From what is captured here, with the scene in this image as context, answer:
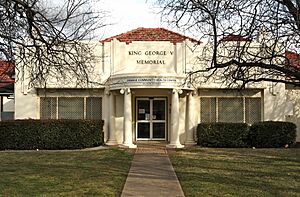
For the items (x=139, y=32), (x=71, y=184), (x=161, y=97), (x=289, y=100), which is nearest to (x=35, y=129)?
(x=161, y=97)

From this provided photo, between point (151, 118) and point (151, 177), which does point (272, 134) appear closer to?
point (151, 118)

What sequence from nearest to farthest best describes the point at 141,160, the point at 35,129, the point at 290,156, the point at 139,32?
the point at 141,160
the point at 290,156
the point at 35,129
the point at 139,32

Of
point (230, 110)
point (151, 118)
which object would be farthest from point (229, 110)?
point (151, 118)

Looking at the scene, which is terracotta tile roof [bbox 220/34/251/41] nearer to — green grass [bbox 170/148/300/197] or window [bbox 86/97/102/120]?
green grass [bbox 170/148/300/197]

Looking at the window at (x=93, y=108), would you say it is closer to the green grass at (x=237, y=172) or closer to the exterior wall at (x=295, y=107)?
the green grass at (x=237, y=172)

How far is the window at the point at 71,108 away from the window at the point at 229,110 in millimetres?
5416

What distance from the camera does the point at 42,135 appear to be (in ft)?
72.7

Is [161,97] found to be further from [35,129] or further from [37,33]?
[37,33]

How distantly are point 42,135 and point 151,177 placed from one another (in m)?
10.6

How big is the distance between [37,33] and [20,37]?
2.39 ft

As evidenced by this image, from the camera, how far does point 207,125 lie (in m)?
22.6

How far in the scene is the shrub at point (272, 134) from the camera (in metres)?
22.5

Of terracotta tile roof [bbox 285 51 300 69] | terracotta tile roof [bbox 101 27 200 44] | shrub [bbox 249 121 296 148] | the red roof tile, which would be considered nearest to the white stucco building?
terracotta tile roof [bbox 101 27 200 44]

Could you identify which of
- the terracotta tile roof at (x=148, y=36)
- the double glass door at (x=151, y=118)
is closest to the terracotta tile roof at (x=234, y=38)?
the terracotta tile roof at (x=148, y=36)
